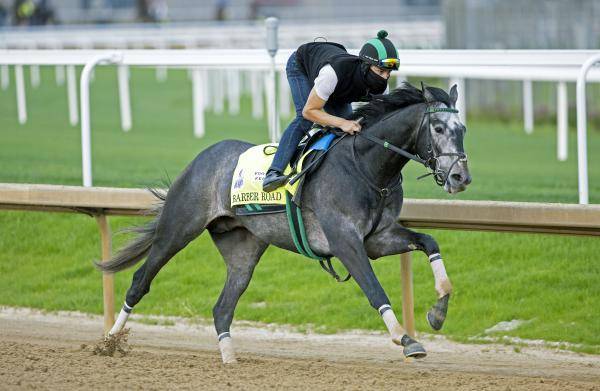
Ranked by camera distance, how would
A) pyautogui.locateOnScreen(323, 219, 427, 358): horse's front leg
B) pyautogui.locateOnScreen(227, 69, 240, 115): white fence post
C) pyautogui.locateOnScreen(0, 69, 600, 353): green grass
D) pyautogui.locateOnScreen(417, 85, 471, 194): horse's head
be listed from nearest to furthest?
pyautogui.locateOnScreen(417, 85, 471, 194): horse's head
pyautogui.locateOnScreen(323, 219, 427, 358): horse's front leg
pyautogui.locateOnScreen(0, 69, 600, 353): green grass
pyautogui.locateOnScreen(227, 69, 240, 115): white fence post

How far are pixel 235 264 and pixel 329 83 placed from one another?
145 cm

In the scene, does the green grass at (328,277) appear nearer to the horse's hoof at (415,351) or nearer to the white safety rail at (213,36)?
the horse's hoof at (415,351)

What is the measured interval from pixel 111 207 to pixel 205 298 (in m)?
1.62

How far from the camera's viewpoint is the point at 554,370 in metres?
7.08

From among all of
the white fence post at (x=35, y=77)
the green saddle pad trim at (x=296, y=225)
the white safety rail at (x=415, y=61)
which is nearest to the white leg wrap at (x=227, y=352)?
the green saddle pad trim at (x=296, y=225)

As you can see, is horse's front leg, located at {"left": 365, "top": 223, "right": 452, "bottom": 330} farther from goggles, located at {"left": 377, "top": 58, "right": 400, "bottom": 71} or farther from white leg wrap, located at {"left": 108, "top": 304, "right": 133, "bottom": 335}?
white leg wrap, located at {"left": 108, "top": 304, "right": 133, "bottom": 335}

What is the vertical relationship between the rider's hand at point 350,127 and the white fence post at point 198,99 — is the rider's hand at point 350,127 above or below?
above

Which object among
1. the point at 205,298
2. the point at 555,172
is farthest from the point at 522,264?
the point at 555,172

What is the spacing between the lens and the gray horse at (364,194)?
6.33 m

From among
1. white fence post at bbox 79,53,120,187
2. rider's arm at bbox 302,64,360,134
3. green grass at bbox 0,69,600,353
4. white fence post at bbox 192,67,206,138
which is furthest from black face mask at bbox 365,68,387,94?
white fence post at bbox 192,67,206,138

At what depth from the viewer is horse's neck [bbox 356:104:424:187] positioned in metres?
6.55

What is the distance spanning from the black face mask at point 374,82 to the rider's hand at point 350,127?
0.75 feet

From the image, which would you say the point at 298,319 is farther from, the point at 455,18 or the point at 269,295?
the point at 455,18

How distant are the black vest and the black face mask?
2cm
